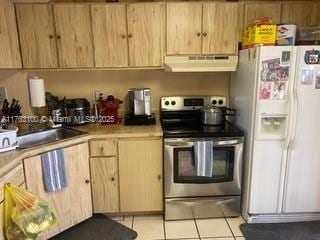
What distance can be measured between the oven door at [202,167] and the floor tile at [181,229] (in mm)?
272

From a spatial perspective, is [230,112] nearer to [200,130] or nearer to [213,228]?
[200,130]

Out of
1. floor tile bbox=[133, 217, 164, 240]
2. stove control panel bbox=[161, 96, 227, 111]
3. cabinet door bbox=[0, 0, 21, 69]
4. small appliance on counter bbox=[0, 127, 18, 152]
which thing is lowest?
floor tile bbox=[133, 217, 164, 240]

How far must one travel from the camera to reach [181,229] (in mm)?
2377

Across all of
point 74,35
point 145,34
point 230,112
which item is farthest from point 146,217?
point 74,35

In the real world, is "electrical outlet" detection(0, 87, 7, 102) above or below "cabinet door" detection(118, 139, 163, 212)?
above

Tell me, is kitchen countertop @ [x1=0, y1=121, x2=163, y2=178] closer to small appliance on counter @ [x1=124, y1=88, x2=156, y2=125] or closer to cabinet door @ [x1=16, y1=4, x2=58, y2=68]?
small appliance on counter @ [x1=124, y1=88, x2=156, y2=125]

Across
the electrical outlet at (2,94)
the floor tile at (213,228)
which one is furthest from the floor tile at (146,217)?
the electrical outlet at (2,94)

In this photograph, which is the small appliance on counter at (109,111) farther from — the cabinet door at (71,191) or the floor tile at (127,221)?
the floor tile at (127,221)

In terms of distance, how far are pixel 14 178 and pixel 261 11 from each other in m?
2.52

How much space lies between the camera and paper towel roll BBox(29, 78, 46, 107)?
2447 millimetres

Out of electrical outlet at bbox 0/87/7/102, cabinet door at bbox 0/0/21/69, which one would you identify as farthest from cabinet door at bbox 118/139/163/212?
electrical outlet at bbox 0/87/7/102

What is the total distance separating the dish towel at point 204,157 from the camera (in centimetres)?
232

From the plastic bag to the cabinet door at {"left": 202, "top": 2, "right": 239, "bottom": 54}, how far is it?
6.45 feet

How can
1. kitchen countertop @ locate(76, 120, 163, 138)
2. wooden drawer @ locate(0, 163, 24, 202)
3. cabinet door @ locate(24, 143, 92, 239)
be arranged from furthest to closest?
kitchen countertop @ locate(76, 120, 163, 138)
cabinet door @ locate(24, 143, 92, 239)
wooden drawer @ locate(0, 163, 24, 202)
